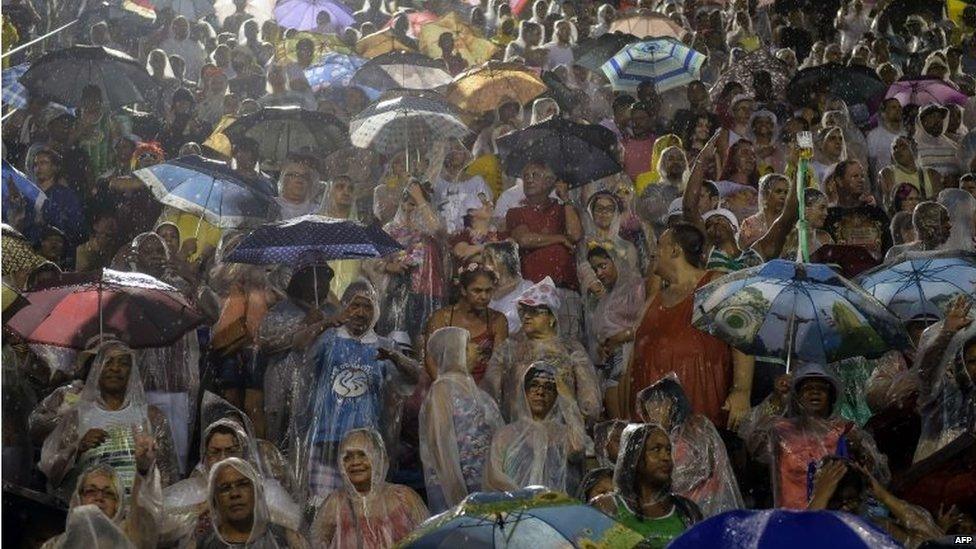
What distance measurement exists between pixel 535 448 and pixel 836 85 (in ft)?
27.9

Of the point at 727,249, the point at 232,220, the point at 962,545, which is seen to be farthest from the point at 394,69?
the point at 962,545

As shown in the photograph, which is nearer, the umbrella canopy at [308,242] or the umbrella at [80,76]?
the umbrella canopy at [308,242]

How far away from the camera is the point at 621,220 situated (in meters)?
15.8

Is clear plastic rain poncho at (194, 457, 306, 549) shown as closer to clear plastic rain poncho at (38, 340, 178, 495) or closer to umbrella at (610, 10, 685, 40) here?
clear plastic rain poncho at (38, 340, 178, 495)

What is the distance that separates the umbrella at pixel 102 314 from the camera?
12438mm

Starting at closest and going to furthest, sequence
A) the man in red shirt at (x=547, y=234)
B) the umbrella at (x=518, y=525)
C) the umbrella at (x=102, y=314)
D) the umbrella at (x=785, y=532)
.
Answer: the umbrella at (x=785, y=532), the umbrella at (x=518, y=525), the umbrella at (x=102, y=314), the man in red shirt at (x=547, y=234)

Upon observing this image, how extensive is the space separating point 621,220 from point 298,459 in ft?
13.4

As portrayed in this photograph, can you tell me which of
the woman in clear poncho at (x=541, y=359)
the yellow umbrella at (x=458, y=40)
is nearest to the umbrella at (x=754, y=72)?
the yellow umbrella at (x=458, y=40)

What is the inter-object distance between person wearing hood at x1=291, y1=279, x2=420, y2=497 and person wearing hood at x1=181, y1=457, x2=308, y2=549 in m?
1.29

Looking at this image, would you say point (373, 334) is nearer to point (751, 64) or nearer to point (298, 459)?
point (298, 459)

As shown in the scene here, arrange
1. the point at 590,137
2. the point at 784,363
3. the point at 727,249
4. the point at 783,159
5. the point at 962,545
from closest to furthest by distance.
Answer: the point at 962,545
the point at 784,363
the point at 727,249
the point at 590,137
the point at 783,159

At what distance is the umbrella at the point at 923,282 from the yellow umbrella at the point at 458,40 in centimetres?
944

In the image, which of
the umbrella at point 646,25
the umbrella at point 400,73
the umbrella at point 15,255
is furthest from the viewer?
the umbrella at point 646,25

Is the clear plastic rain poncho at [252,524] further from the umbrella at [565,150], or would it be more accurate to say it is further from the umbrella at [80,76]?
the umbrella at [80,76]
